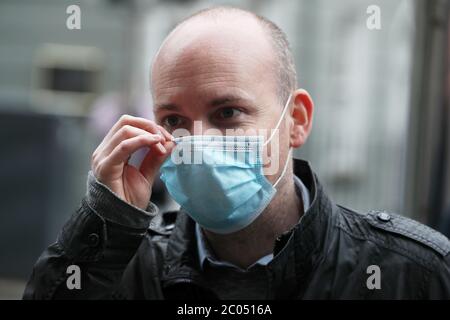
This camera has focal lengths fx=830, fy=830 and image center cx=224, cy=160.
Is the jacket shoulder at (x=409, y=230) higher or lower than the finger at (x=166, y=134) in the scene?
lower

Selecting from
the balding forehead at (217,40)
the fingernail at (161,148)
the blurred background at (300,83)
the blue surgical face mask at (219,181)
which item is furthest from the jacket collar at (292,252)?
the blurred background at (300,83)

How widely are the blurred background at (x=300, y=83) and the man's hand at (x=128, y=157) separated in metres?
0.99

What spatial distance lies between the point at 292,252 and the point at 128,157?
0.56 m

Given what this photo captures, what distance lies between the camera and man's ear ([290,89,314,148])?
9.25 ft

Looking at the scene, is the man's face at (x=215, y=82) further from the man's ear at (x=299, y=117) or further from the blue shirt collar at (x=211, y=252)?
the blue shirt collar at (x=211, y=252)

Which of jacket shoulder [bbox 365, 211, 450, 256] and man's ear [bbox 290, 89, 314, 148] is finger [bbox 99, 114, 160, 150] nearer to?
man's ear [bbox 290, 89, 314, 148]

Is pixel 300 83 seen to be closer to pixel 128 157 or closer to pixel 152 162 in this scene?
pixel 152 162

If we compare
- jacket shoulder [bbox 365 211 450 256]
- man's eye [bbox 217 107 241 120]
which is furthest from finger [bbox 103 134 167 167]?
jacket shoulder [bbox 365 211 450 256]

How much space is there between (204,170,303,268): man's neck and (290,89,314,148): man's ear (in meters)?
0.16

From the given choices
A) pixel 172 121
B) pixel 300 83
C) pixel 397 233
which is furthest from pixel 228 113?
pixel 300 83

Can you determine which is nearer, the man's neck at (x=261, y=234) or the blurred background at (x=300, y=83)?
the man's neck at (x=261, y=234)

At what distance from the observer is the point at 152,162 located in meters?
2.58

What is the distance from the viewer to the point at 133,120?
2.48 metres

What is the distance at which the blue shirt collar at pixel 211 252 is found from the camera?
102 inches
